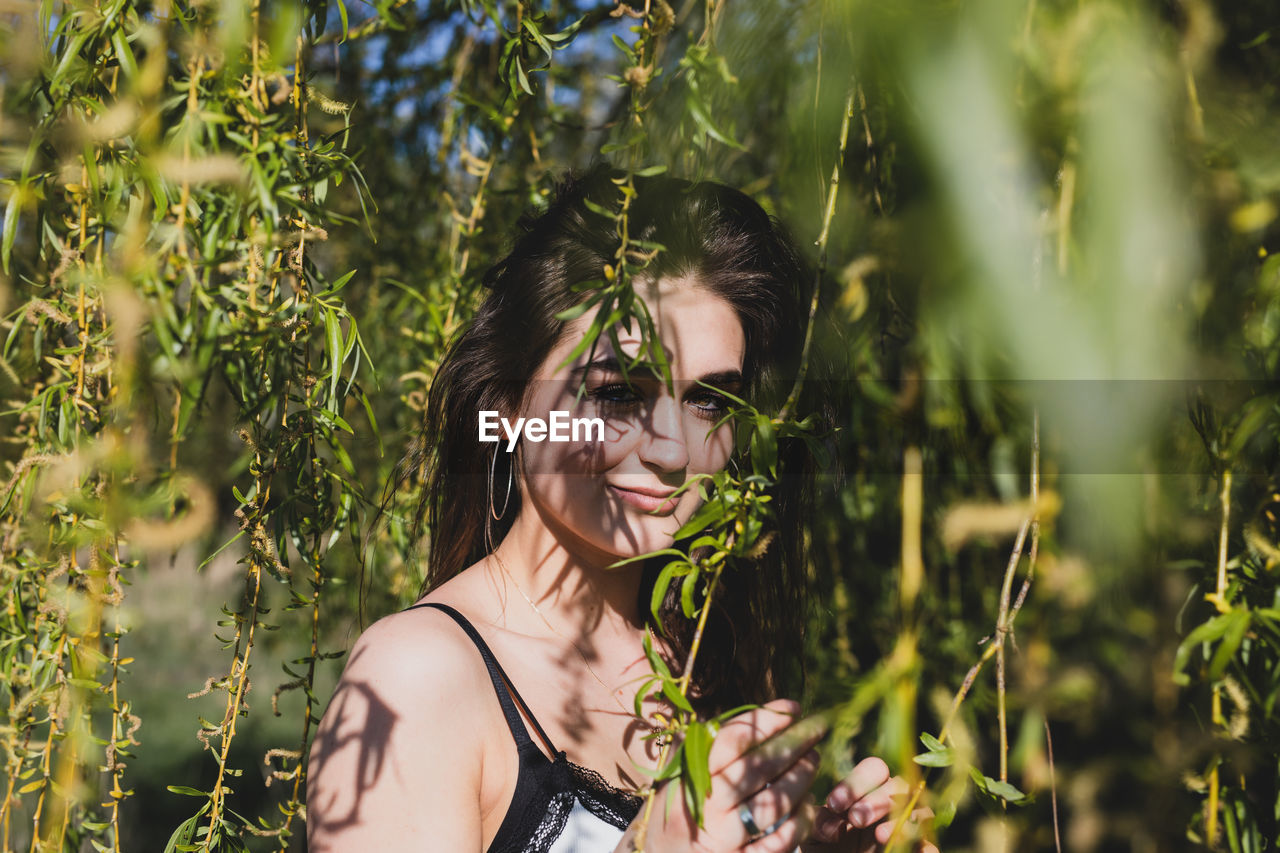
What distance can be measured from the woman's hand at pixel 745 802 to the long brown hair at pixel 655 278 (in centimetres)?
36

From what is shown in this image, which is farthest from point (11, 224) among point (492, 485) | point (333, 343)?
point (492, 485)

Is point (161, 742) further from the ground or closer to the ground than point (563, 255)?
closer to the ground

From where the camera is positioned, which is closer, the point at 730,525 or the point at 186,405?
the point at 186,405

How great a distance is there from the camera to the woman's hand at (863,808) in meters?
0.85

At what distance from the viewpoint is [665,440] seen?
39.1 inches

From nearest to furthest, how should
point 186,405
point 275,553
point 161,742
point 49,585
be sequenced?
1. point 186,405
2. point 275,553
3. point 49,585
4. point 161,742

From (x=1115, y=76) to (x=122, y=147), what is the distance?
29.7 inches

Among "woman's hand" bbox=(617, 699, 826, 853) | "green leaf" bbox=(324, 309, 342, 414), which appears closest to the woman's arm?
"woman's hand" bbox=(617, 699, 826, 853)

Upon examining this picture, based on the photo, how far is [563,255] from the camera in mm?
1227

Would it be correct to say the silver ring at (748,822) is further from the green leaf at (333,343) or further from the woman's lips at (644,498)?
the green leaf at (333,343)

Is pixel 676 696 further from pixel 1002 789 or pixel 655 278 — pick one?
pixel 655 278

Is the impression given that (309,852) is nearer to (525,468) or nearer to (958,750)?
(525,468)

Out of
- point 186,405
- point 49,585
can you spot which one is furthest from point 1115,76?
point 49,585

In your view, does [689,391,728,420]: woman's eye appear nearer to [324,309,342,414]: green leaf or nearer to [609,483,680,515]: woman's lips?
[609,483,680,515]: woman's lips
